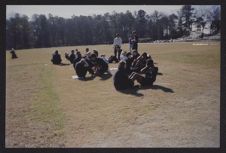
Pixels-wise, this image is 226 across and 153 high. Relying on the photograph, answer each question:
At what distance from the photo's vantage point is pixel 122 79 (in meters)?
11.0

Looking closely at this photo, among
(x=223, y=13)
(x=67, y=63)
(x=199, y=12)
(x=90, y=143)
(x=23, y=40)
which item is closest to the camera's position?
(x=90, y=143)

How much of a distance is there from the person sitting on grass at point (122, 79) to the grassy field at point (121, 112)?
0.86 feet

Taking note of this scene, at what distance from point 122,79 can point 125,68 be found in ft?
1.50

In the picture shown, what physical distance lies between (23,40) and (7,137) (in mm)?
4329

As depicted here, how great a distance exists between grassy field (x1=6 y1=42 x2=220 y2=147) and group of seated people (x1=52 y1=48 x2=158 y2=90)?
1.03ft

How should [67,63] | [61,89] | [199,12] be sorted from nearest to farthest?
1. [199,12]
2. [61,89]
3. [67,63]

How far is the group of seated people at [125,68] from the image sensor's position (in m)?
11.1

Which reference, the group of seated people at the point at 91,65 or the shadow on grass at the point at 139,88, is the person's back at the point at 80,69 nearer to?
the group of seated people at the point at 91,65

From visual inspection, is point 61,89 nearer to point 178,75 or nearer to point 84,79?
point 84,79

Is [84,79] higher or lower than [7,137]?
higher

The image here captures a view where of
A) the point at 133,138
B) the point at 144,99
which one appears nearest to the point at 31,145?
the point at 133,138

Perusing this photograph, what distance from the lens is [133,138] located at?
28.2 feet

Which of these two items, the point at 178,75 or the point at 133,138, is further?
the point at 178,75

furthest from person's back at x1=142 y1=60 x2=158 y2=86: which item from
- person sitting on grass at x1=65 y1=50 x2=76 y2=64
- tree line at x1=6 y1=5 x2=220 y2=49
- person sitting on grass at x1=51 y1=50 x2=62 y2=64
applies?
person sitting on grass at x1=51 y1=50 x2=62 y2=64
